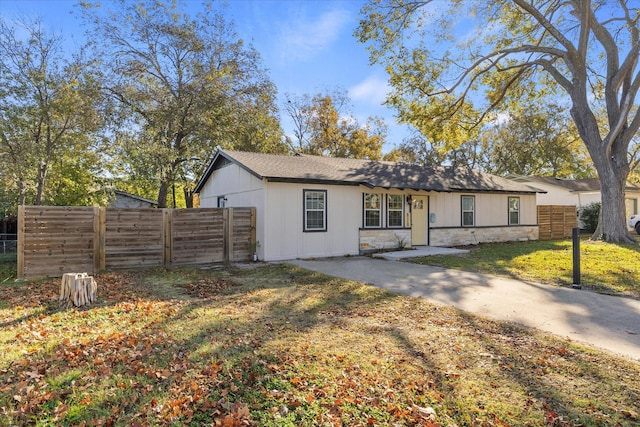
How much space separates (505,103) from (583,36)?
4806mm

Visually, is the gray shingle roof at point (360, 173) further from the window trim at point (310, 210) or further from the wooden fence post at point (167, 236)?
the wooden fence post at point (167, 236)

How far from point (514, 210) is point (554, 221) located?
319 centimetres

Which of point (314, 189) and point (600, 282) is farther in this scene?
point (314, 189)

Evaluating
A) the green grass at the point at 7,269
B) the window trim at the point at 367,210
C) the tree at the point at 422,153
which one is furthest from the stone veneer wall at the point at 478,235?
the tree at the point at 422,153

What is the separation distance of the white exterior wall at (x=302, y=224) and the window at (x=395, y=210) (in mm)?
1404

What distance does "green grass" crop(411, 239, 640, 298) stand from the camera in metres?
7.93

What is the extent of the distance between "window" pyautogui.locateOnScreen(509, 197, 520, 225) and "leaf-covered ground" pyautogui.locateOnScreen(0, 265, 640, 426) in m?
13.8

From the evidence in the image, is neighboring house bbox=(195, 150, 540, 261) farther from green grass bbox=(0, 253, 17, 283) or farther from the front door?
green grass bbox=(0, 253, 17, 283)

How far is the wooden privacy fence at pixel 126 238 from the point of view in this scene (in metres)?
8.72

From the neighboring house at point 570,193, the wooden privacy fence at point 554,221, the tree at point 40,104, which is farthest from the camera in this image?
the neighboring house at point 570,193

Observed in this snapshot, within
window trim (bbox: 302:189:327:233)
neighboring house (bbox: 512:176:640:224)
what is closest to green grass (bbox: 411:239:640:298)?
window trim (bbox: 302:189:327:233)

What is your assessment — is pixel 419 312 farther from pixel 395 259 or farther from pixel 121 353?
pixel 395 259

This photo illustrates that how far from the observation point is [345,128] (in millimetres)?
32281

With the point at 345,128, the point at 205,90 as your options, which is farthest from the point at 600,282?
the point at 345,128
